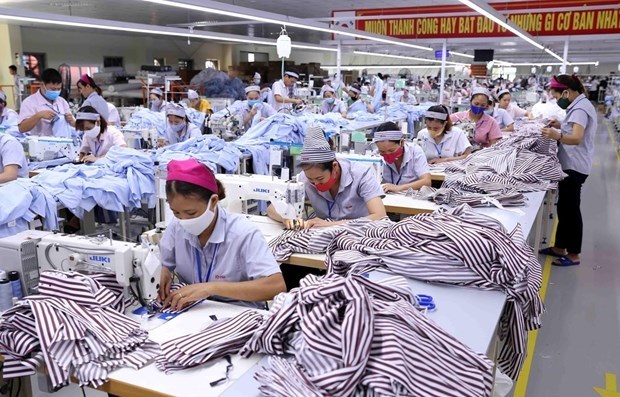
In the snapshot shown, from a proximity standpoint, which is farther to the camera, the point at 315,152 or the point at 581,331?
the point at 581,331

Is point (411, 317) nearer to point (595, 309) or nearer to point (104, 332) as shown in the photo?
point (104, 332)

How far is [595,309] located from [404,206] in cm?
164

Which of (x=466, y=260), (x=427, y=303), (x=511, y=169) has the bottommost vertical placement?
(x=427, y=303)

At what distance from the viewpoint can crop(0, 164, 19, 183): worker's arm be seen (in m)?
3.84

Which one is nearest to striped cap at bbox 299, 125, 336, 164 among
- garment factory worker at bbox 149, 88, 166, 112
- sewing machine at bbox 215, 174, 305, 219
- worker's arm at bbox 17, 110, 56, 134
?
sewing machine at bbox 215, 174, 305, 219

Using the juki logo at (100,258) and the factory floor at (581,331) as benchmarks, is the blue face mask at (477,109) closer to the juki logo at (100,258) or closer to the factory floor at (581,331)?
the factory floor at (581,331)

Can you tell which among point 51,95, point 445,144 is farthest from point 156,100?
point 445,144

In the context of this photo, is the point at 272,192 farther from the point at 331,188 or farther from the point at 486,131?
the point at 486,131

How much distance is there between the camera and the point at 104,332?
1753 mm

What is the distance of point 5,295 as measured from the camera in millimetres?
2045

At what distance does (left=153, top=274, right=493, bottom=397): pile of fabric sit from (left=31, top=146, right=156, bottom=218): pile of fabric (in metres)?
2.75

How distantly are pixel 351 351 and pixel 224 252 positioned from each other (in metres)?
1.01

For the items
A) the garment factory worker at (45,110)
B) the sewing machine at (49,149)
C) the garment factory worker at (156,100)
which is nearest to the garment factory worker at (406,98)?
the garment factory worker at (156,100)

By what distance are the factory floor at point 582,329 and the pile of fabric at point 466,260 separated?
2.87ft
